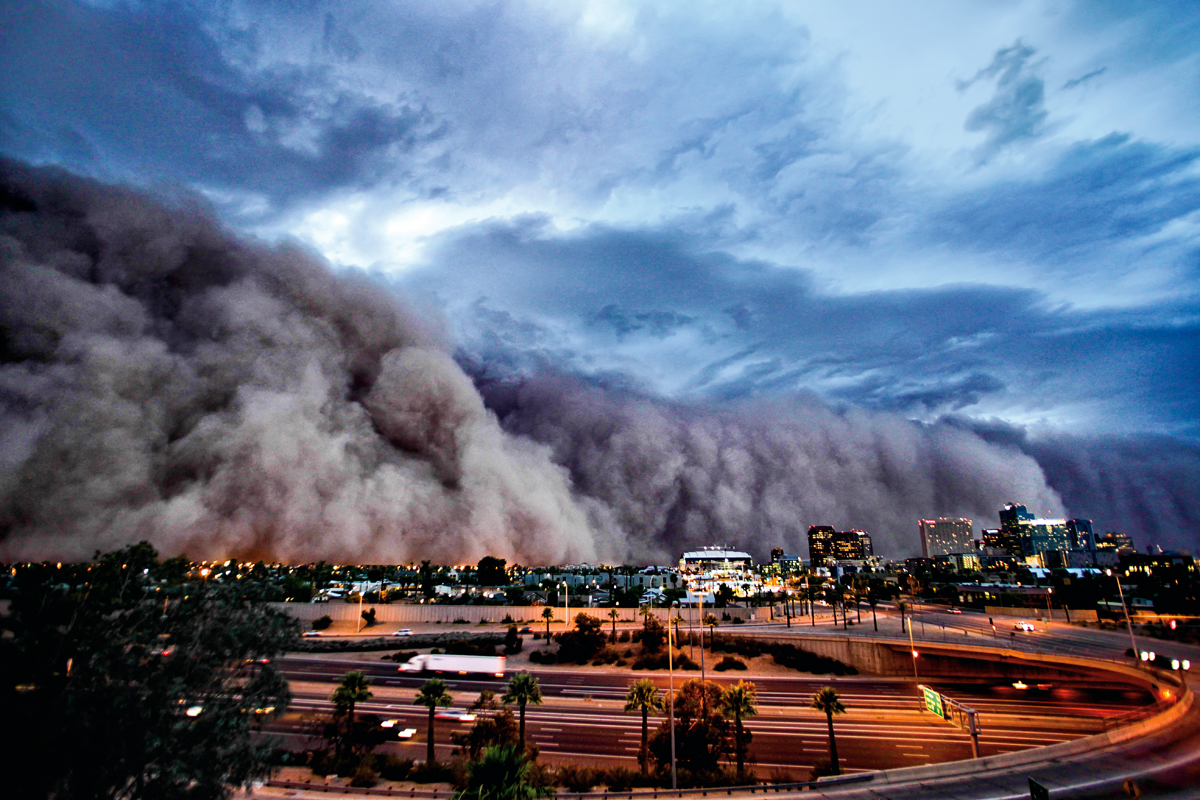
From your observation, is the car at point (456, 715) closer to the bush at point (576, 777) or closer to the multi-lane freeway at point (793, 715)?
the multi-lane freeway at point (793, 715)

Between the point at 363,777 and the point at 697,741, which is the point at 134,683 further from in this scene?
the point at 697,741

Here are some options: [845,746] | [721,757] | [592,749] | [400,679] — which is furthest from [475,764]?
[400,679]

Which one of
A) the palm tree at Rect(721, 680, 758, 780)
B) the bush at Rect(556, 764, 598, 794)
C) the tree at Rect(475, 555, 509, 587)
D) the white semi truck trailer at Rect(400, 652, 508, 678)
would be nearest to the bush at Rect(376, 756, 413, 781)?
the bush at Rect(556, 764, 598, 794)

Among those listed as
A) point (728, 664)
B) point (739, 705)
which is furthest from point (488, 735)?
point (728, 664)

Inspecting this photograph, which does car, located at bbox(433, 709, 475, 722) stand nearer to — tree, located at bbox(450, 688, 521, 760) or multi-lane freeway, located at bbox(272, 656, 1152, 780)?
multi-lane freeway, located at bbox(272, 656, 1152, 780)

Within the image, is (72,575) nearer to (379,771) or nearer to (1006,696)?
(379,771)

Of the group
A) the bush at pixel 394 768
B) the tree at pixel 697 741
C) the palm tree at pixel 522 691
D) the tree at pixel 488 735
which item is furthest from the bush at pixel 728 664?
the bush at pixel 394 768
